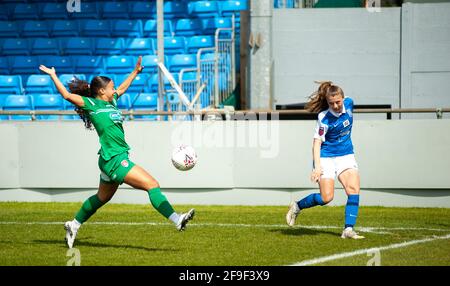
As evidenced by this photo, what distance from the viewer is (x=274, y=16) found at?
60.9ft

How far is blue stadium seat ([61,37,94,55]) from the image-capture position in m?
22.3

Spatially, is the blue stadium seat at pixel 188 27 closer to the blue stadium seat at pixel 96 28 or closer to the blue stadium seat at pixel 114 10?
the blue stadium seat at pixel 114 10

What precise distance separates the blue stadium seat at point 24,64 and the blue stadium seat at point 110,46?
71.6 inches

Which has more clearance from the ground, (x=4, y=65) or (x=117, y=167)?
(x=4, y=65)

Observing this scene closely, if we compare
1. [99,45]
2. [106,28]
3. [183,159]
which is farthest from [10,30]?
[183,159]

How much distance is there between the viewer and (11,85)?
70.7 ft

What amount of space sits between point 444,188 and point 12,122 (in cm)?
783

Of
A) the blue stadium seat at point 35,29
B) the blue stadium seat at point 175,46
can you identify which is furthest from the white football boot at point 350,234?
the blue stadium seat at point 35,29

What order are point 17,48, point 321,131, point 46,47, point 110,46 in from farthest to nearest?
point 17,48, point 46,47, point 110,46, point 321,131

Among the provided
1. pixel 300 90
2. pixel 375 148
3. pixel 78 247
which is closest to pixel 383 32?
pixel 300 90

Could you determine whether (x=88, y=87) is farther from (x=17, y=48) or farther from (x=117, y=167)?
(x=17, y=48)

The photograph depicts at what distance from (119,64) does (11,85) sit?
300 centimetres

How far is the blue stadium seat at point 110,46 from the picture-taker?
22188 mm
